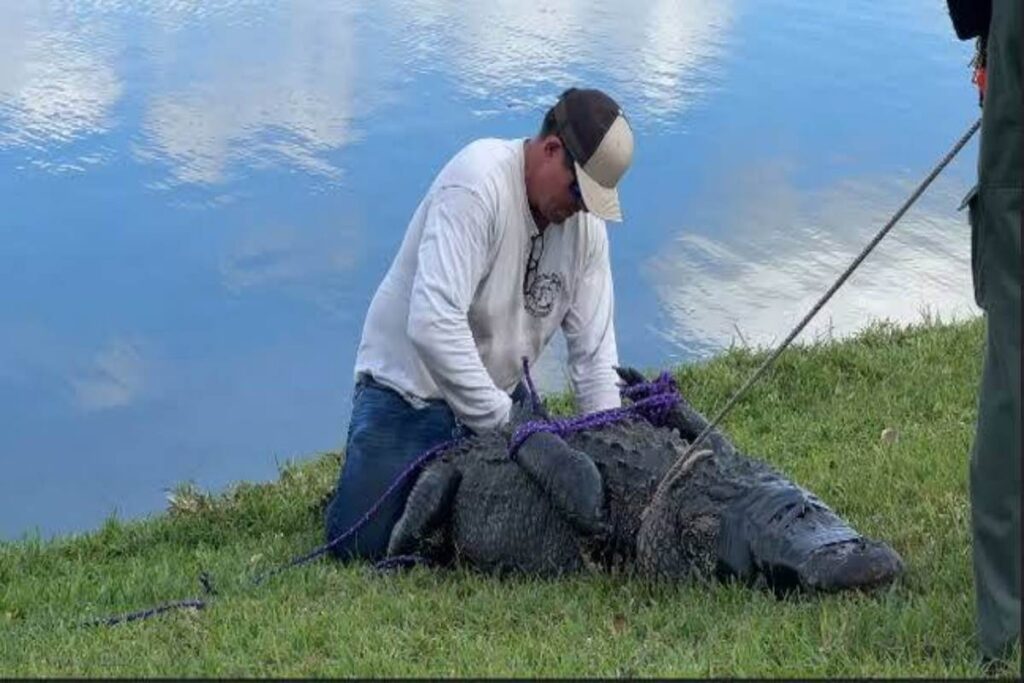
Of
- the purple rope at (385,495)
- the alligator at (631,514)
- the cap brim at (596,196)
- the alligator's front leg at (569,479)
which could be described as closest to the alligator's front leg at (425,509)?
the alligator at (631,514)

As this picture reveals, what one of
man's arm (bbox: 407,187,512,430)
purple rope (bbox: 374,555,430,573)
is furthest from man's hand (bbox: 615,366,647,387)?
purple rope (bbox: 374,555,430,573)

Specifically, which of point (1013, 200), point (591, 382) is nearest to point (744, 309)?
point (591, 382)

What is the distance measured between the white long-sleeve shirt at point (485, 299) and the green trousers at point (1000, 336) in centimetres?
210

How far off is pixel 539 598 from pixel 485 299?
1.19 m

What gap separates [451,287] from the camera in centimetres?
547

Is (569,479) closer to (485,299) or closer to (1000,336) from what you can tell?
(485,299)

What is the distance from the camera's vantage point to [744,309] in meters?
10.2

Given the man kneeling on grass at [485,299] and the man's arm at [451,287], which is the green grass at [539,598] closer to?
the man kneeling on grass at [485,299]

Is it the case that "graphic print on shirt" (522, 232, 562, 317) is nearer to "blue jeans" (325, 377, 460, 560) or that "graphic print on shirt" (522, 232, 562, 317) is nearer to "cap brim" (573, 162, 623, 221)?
"cap brim" (573, 162, 623, 221)

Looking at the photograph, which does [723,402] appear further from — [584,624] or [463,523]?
[584,624]

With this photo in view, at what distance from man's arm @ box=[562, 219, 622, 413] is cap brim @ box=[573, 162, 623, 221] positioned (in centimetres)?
49

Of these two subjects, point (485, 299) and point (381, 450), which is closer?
point (485, 299)

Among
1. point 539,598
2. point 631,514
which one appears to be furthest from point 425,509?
point 539,598

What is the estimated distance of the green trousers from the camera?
3.56m
